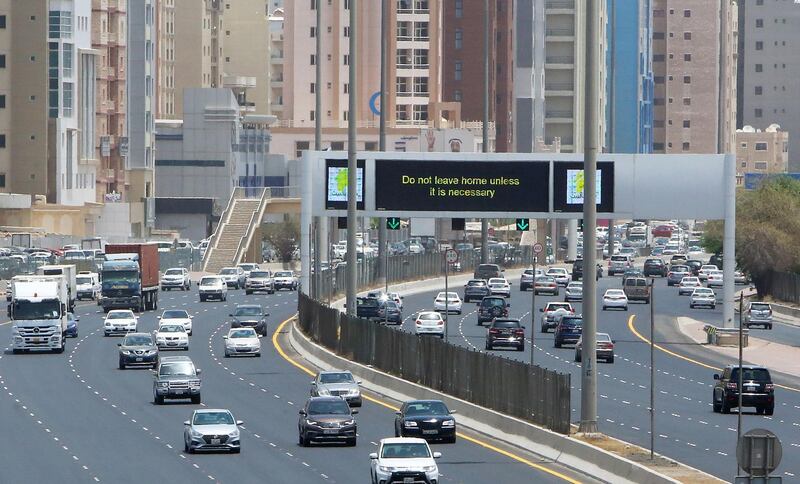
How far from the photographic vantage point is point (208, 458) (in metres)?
44.8

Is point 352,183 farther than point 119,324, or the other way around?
point 119,324

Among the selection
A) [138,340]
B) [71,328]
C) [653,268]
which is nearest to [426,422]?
[138,340]

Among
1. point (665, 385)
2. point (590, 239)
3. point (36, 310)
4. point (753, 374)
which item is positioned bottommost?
point (665, 385)

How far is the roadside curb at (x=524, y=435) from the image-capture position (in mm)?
37844

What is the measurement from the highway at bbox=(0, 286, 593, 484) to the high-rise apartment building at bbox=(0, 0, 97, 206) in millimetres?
96436

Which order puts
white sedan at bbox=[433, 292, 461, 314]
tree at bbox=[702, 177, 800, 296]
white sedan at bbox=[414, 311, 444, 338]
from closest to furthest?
white sedan at bbox=[414, 311, 444, 338] → white sedan at bbox=[433, 292, 461, 314] → tree at bbox=[702, 177, 800, 296]

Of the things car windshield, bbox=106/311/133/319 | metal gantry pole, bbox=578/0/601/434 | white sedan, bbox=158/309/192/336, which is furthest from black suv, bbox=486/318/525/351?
metal gantry pole, bbox=578/0/601/434

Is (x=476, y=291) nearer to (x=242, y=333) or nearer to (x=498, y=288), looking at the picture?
(x=498, y=288)

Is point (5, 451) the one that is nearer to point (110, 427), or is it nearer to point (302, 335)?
point (110, 427)

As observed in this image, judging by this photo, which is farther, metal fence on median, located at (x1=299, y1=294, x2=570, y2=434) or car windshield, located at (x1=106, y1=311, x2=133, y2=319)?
car windshield, located at (x1=106, y1=311, x2=133, y2=319)

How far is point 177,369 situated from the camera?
5875 cm

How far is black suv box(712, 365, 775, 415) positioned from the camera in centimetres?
5675

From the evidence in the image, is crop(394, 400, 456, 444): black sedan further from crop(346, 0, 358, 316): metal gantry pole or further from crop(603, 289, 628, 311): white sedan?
crop(603, 289, 628, 311): white sedan

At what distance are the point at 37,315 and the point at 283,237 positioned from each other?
100138mm
